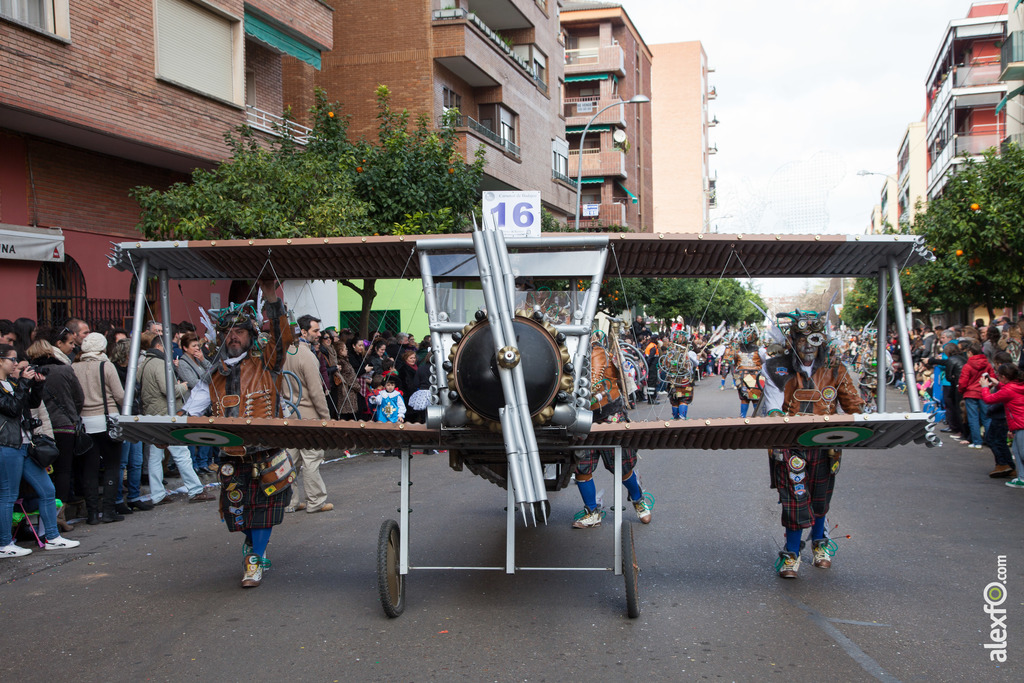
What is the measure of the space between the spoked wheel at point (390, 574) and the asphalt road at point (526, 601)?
0.40ft

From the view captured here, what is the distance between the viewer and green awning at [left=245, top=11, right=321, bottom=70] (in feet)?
55.3

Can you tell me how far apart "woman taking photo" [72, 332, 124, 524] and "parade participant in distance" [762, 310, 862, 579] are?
640 centimetres

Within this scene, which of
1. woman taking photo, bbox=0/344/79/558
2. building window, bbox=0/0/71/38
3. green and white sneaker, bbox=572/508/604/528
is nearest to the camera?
woman taking photo, bbox=0/344/79/558

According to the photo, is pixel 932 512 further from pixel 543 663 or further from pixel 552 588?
pixel 543 663

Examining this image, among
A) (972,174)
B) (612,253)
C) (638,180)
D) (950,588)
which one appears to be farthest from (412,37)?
(638,180)

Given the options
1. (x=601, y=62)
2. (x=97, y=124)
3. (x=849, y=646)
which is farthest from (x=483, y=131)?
Answer: (x=601, y=62)

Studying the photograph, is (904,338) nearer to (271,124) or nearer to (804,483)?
(804,483)

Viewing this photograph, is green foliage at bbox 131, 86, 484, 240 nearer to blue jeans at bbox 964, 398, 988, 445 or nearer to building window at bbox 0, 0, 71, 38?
building window at bbox 0, 0, 71, 38

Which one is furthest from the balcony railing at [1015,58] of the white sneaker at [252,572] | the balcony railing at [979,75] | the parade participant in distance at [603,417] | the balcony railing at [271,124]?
the white sneaker at [252,572]

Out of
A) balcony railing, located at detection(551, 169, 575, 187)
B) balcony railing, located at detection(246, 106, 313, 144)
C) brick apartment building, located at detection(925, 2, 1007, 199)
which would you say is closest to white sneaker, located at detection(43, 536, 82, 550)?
balcony railing, located at detection(246, 106, 313, 144)

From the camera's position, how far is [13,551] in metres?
7.31

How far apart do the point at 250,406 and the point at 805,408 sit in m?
4.16

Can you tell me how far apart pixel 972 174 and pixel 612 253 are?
1727cm

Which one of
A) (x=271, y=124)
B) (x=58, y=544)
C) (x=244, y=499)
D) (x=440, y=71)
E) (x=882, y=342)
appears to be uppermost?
(x=440, y=71)
